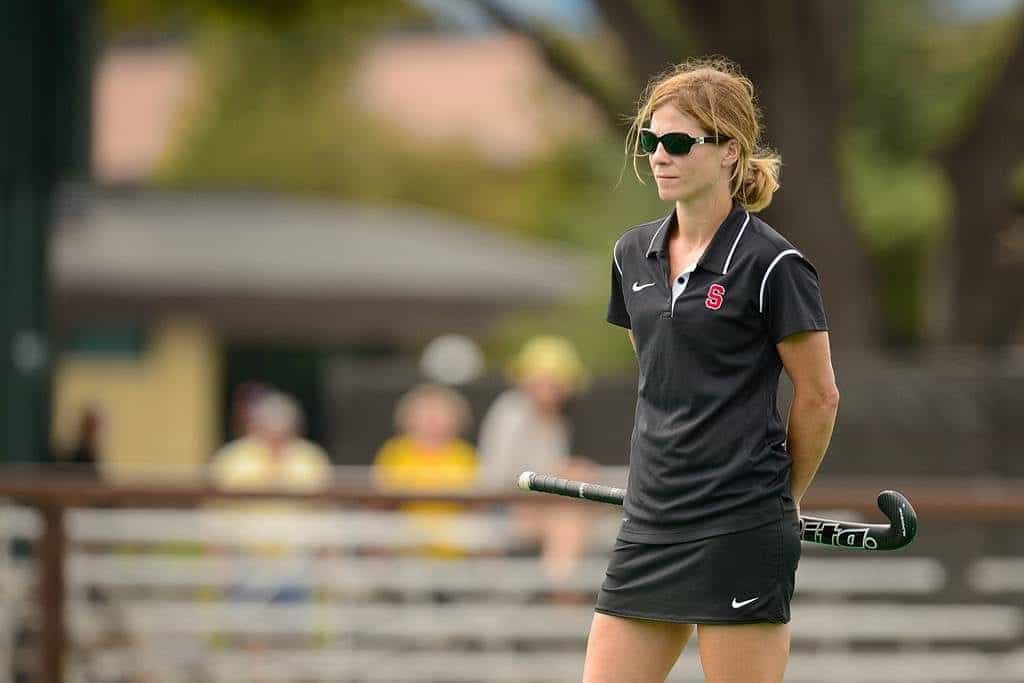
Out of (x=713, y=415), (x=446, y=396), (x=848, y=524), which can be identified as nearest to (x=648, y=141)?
(x=713, y=415)

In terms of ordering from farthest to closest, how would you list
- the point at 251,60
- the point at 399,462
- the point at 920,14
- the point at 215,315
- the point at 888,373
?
the point at 251,60 → the point at 920,14 → the point at 215,315 → the point at 888,373 → the point at 399,462

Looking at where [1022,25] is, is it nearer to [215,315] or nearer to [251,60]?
[215,315]

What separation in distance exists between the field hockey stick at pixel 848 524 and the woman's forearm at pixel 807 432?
8 cm

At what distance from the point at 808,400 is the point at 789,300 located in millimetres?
240

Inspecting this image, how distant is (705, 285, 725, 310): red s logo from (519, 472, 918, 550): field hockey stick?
1.48ft

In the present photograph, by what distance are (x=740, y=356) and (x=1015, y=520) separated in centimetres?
387

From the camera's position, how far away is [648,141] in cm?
387

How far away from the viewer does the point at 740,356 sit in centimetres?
376

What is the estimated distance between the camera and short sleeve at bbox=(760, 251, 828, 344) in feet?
12.2

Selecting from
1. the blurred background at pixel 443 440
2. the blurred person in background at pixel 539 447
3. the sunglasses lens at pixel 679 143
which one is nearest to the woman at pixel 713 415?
the sunglasses lens at pixel 679 143

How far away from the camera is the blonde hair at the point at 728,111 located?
3822 mm

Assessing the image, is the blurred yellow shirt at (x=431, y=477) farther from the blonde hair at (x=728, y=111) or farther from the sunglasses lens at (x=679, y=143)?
the sunglasses lens at (x=679, y=143)

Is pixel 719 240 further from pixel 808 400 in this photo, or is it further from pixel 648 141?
pixel 808 400

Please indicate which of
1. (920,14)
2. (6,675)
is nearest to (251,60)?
(920,14)
